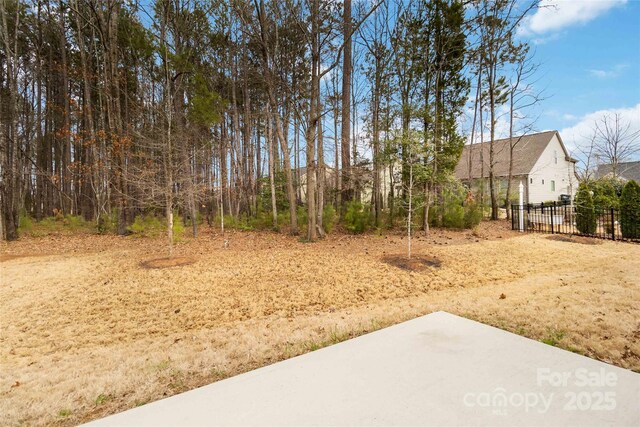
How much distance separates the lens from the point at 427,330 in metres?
2.98

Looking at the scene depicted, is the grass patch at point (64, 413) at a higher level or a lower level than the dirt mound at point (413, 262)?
lower

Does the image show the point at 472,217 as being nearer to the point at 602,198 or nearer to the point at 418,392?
the point at 602,198

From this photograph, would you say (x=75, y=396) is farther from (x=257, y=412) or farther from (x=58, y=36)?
(x=58, y=36)

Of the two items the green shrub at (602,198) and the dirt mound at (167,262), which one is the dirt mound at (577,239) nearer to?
the green shrub at (602,198)

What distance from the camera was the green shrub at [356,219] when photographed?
1004 centimetres

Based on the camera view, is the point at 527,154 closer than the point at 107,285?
No

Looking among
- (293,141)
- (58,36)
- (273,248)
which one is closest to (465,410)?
(273,248)

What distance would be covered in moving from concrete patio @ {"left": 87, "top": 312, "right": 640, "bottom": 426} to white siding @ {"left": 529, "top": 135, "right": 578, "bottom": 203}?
2164 centimetres

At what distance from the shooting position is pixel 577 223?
10.0m

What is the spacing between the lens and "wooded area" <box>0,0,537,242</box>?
9273mm

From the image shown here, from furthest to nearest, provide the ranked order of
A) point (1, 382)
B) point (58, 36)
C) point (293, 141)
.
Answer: point (293, 141), point (58, 36), point (1, 382)

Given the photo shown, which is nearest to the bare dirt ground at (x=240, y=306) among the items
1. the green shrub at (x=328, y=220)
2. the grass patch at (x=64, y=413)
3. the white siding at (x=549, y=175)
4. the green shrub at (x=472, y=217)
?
the grass patch at (x=64, y=413)

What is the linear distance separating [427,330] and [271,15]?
34.8 ft

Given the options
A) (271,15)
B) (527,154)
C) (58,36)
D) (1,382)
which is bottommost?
(1,382)
